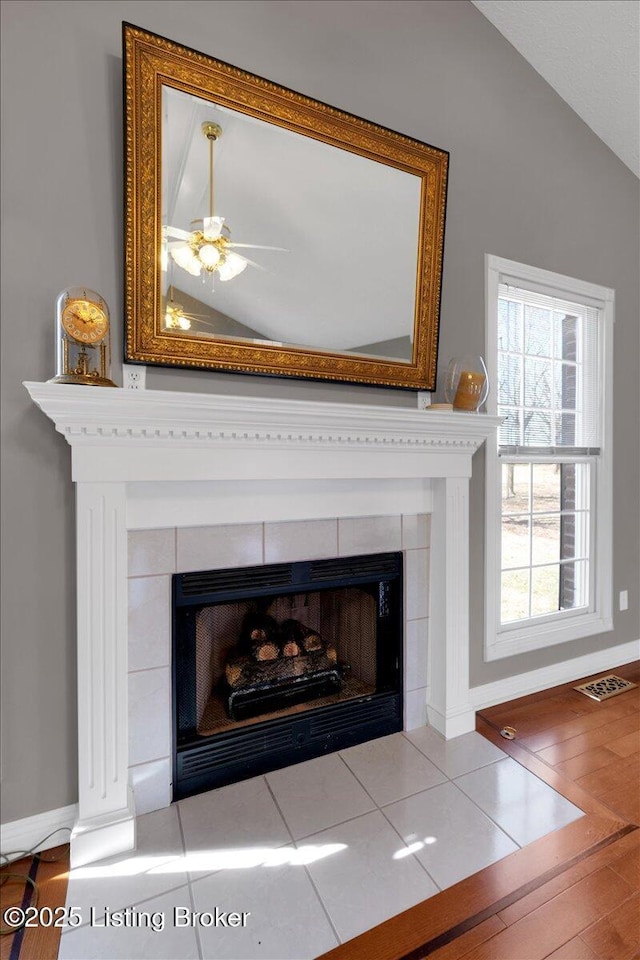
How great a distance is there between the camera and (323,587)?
73.7 inches

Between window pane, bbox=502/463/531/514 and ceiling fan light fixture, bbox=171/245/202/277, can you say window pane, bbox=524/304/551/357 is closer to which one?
window pane, bbox=502/463/531/514

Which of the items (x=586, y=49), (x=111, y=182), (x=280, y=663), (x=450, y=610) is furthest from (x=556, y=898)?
(x=586, y=49)

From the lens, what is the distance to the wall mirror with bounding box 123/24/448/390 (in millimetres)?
1435

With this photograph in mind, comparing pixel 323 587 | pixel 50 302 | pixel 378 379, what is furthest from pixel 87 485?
pixel 378 379

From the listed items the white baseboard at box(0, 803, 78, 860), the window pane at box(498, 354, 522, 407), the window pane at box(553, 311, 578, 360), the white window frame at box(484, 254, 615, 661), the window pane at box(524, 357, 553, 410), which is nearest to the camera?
the white baseboard at box(0, 803, 78, 860)

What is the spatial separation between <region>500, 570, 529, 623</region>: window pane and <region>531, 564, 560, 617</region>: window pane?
59 mm

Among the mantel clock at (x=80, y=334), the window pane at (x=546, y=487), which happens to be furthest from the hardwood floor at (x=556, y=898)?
the mantel clock at (x=80, y=334)

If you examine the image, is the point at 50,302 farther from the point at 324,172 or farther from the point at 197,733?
the point at 197,733

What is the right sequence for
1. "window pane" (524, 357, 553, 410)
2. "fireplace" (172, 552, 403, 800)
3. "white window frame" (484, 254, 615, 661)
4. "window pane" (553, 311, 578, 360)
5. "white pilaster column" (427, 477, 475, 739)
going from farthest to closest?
"window pane" (553, 311, 578, 360) → "window pane" (524, 357, 553, 410) → "white window frame" (484, 254, 615, 661) → "white pilaster column" (427, 477, 475, 739) → "fireplace" (172, 552, 403, 800)

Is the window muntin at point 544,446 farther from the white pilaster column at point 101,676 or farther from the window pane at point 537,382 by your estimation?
the white pilaster column at point 101,676

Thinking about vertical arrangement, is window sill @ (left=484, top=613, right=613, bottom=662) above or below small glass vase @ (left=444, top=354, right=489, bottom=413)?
below

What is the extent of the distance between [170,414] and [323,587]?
3.01 ft

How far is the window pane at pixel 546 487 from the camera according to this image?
251cm

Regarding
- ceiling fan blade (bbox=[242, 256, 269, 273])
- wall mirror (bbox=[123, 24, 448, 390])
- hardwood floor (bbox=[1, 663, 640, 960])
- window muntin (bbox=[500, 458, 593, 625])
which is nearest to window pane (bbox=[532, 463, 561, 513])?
window muntin (bbox=[500, 458, 593, 625])
